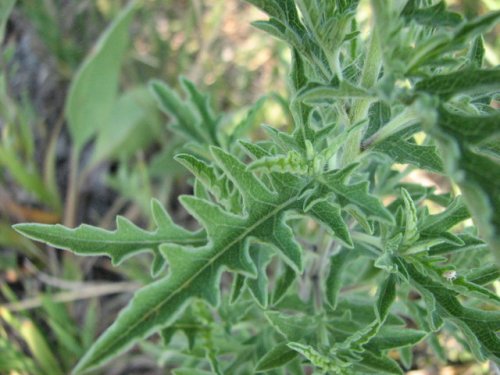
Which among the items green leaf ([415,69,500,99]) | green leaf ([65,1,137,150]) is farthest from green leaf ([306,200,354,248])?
green leaf ([65,1,137,150])

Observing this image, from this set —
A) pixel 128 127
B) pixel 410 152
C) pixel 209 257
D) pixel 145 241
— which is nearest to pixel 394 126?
pixel 410 152

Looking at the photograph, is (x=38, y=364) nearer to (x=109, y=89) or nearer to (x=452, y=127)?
(x=109, y=89)

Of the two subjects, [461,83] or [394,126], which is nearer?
[461,83]

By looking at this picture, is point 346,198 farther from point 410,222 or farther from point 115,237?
point 115,237

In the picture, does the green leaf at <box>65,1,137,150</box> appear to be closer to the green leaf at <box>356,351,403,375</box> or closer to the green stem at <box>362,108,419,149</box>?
the green stem at <box>362,108,419,149</box>

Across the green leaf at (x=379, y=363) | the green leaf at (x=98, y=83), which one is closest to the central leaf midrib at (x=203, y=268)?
the green leaf at (x=379, y=363)

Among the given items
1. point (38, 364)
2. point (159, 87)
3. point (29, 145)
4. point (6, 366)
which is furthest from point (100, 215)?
point (159, 87)
